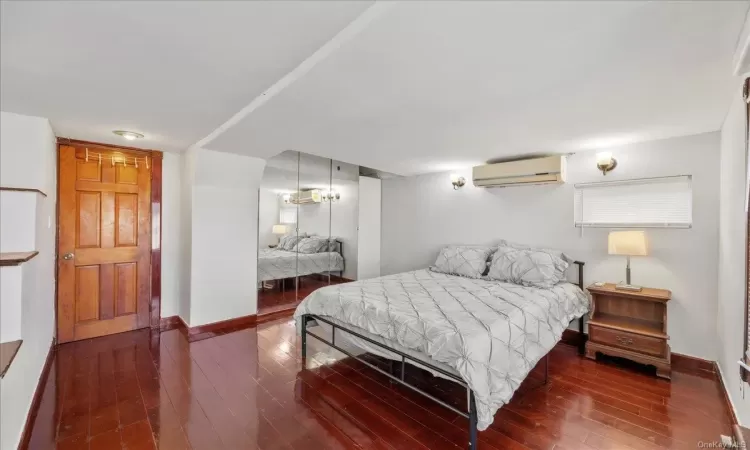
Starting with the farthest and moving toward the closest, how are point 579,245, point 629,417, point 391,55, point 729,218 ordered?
point 579,245 → point 729,218 → point 629,417 → point 391,55

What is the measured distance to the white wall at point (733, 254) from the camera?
186cm

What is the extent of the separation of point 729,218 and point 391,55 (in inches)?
108

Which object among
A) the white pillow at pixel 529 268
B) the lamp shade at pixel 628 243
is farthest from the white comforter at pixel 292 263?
the lamp shade at pixel 628 243

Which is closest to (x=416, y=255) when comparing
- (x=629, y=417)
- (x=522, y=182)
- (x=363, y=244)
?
(x=363, y=244)

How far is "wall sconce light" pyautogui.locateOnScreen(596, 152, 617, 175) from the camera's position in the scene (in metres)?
3.09

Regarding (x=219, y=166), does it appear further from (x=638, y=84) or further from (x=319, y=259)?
(x=638, y=84)

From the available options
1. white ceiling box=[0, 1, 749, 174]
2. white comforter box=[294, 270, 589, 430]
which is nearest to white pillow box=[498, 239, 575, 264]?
white comforter box=[294, 270, 589, 430]

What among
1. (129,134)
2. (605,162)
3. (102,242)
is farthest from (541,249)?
(102,242)

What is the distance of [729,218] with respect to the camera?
2.25 meters

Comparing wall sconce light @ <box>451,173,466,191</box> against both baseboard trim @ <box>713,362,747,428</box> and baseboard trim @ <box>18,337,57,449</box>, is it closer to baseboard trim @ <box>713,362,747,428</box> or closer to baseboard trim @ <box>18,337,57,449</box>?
baseboard trim @ <box>713,362,747,428</box>

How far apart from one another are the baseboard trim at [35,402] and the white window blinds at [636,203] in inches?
184

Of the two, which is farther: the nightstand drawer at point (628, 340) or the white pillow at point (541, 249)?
the white pillow at point (541, 249)

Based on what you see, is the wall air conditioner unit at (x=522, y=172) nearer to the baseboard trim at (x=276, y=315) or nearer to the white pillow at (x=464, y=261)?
the white pillow at (x=464, y=261)

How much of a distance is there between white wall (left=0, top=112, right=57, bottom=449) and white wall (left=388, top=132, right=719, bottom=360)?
408 cm
